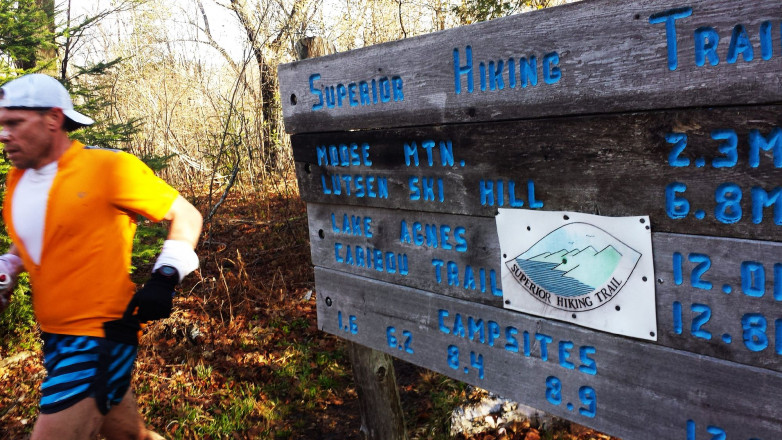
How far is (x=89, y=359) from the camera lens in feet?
8.89

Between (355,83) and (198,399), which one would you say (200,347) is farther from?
(355,83)

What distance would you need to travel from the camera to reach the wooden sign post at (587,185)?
1.53 m

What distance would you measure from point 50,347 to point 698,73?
2.96 m

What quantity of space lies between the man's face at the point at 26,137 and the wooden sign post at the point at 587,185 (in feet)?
4.50

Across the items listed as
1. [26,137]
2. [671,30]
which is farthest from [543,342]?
[26,137]

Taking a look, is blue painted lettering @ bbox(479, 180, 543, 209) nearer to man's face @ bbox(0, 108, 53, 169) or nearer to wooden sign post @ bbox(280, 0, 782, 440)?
wooden sign post @ bbox(280, 0, 782, 440)

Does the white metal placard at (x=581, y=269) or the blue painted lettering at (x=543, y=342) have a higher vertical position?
the white metal placard at (x=581, y=269)

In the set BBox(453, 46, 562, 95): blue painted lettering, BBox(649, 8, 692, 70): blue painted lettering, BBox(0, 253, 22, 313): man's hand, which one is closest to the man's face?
BBox(0, 253, 22, 313): man's hand

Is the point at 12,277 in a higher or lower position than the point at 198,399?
higher

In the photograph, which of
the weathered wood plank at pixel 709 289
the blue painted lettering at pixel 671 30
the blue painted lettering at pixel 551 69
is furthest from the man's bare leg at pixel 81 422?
the blue painted lettering at pixel 671 30

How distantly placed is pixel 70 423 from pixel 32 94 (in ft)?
5.10

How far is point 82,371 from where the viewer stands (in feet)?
8.80

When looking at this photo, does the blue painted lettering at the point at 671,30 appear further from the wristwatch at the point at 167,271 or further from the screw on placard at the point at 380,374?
the screw on placard at the point at 380,374

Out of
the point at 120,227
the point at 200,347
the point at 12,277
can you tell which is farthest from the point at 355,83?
the point at 200,347
